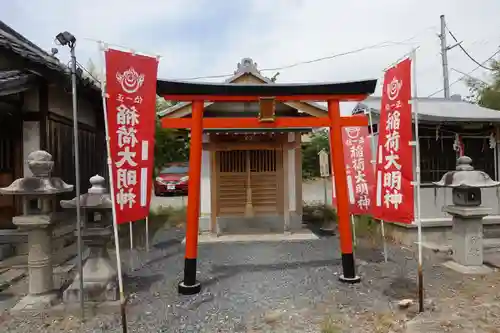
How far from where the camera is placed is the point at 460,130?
1018 centimetres

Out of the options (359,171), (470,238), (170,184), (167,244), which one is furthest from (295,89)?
(170,184)

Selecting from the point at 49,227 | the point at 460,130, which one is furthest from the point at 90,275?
the point at 460,130

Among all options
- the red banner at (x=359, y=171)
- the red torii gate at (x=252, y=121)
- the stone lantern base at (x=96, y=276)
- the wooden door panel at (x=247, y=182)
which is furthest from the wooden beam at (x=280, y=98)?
the wooden door panel at (x=247, y=182)

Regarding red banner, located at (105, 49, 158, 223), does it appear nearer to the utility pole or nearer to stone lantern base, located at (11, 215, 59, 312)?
stone lantern base, located at (11, 215, 59, 312)

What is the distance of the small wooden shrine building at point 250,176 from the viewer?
10945 millimetres

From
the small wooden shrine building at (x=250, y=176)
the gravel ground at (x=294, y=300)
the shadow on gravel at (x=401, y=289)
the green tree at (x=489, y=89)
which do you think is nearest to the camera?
the gravel ground at (x=294, y=300)

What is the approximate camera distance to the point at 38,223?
5.20 m

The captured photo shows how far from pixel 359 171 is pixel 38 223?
637 centimetres

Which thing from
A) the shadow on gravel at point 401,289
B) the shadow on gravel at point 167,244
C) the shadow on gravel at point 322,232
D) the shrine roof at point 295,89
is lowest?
the shadow on gravel at point 401,289

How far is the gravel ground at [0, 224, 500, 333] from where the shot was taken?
469cm

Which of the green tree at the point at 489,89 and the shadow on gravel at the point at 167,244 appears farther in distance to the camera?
the green tree at the point at 489,89

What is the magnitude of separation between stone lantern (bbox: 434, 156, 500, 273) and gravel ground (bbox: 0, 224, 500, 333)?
42cm

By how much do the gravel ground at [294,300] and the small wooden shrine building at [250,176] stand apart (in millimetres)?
3009

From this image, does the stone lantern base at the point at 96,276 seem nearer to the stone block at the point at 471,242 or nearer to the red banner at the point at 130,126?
the red banner at the point at 130,126
